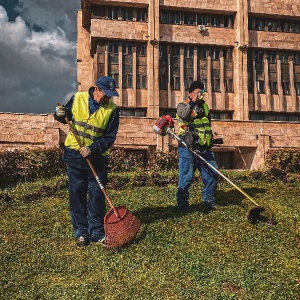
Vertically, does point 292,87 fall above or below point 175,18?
below

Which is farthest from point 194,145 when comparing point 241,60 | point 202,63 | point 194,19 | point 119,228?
point 194,19

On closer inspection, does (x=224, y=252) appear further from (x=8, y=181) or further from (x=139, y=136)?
(x=139, y=136)

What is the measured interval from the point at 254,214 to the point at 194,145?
1597 millimetres

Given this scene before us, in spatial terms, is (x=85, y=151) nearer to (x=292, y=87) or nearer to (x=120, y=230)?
(x=120, y=230)

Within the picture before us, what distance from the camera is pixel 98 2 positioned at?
24.6 metres

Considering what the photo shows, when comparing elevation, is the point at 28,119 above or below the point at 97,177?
above

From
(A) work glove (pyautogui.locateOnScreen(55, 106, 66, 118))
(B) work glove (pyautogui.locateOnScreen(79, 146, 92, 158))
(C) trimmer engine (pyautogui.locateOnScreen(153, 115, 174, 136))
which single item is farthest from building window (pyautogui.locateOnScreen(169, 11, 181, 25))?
(B) work glove (pyautogui.locateOnScreen(79, 146, 92, 158))

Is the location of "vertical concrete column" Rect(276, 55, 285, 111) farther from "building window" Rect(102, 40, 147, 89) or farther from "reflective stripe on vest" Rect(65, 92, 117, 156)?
"reflective stripe on vest" Rect(65, 92, 117, 156)

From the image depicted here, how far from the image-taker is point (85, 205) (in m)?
6.01

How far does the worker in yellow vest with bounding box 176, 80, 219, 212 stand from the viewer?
7.30 metres

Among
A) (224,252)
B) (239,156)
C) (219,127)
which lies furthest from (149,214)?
(239,156)

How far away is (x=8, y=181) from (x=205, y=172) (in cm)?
706

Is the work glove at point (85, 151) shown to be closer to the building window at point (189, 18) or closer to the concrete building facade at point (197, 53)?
the concrete building facade at point (197, 53)

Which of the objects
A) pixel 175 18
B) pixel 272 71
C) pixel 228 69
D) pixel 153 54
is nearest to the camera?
pixel 153 54
